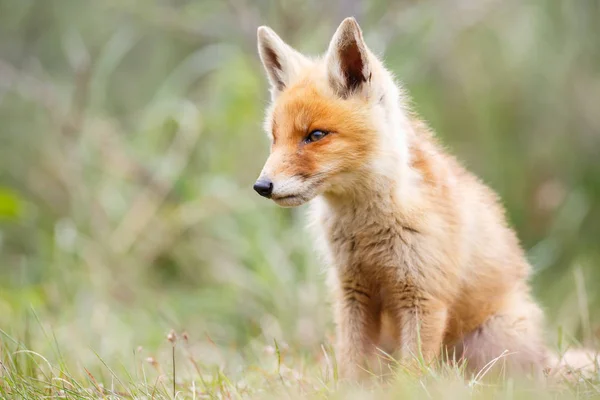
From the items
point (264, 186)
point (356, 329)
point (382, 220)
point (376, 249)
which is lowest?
point (356, 329)

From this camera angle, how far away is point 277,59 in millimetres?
4445

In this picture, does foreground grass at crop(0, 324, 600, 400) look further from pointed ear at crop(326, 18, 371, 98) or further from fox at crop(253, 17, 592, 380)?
pointed ear at crop(326, 18, 371, 98)

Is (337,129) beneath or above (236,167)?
above

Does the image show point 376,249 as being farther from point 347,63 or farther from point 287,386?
point 347,63

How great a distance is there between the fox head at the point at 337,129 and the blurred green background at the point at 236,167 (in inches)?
96.1

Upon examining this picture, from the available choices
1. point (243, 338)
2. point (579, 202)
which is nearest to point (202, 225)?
point (243, 338)

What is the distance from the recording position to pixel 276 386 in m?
3.95

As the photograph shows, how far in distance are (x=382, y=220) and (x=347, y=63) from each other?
846 millimetres

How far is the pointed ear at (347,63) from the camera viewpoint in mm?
3986

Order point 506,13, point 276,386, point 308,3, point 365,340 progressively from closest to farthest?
1. point 276,386
2. point 365,340
3. point 308,3
4. point 506,13

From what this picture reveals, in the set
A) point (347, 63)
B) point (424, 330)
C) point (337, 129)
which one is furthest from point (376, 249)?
point (347, 63)

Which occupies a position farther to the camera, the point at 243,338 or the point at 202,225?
the point at 202,225

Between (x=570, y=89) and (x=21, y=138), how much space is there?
250 inches

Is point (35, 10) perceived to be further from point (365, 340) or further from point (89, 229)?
point (365, 340)
